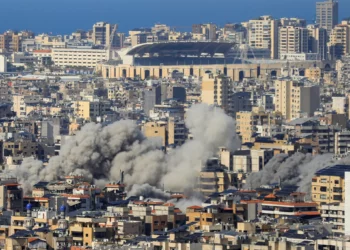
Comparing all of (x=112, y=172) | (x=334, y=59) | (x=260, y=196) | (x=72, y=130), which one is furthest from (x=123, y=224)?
(x=334, y=59)

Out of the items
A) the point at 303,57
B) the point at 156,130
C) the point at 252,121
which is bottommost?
the point at 156,130

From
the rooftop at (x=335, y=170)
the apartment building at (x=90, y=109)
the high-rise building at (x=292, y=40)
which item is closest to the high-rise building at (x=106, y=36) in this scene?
the high-rise building at (x=292, y=40)

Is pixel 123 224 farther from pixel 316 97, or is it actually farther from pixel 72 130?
pixel 316 97

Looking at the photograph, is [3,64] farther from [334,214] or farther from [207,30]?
[334,214]

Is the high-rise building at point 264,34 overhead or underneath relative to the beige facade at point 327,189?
overhead

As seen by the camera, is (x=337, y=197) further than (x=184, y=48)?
No

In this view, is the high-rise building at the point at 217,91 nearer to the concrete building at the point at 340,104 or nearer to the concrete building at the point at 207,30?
the concrete building at the point at 340,104

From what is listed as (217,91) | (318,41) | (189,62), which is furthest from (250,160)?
Result: (318,41)

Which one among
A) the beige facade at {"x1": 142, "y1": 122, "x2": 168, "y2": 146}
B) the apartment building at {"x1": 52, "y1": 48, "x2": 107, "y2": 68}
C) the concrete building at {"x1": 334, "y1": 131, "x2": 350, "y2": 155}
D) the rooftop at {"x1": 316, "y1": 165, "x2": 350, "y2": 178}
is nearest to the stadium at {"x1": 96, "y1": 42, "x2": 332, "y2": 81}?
the apartment building at {"x1": 52, "y1": 48, "x2": 107, "y2": 68}
